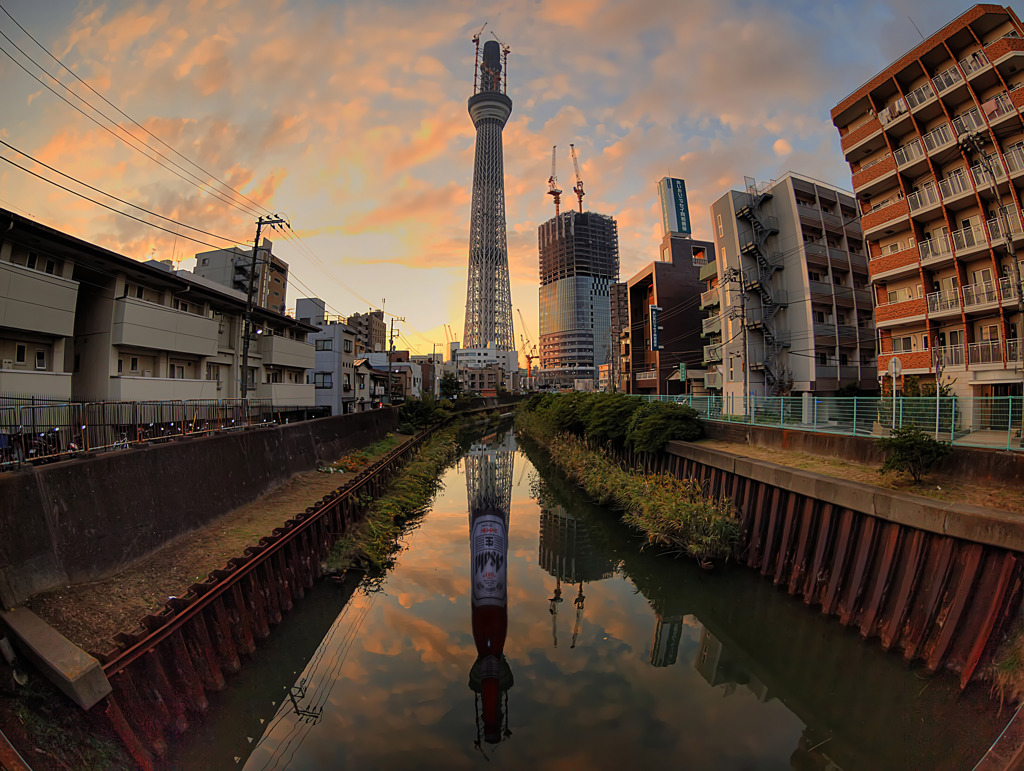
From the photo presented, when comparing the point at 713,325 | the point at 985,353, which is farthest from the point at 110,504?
the point at 713,325

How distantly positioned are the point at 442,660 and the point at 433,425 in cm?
4415

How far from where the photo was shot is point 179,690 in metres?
7.53

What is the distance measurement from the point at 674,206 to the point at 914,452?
59.2m

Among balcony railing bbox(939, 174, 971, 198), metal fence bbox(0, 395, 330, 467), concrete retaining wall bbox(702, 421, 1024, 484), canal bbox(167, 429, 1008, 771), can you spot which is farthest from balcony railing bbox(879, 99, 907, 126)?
A: metal fence bbox(0, 395, 330, 467)

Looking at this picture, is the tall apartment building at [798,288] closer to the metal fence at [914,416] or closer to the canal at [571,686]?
the metal fence at [914,416]

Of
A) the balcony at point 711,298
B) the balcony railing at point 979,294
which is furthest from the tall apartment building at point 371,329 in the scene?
the balcony railing at point 979,294

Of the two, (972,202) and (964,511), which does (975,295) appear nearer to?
(972,202)

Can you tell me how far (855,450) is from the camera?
14172 millimetres

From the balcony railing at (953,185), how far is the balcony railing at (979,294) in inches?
177

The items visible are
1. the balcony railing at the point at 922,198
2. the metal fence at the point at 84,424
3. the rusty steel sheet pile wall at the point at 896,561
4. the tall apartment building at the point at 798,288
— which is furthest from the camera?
the tall apartment building at the point at 798,288

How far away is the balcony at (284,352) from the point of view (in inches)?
1296

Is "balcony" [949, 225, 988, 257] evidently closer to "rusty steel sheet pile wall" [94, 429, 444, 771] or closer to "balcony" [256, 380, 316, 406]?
"rusty steel sheet pile wall" [94, 429, 444, 771]

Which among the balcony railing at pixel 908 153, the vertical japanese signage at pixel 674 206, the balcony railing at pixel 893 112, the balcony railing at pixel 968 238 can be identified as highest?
the vertical japanese signage at pixel 674 206

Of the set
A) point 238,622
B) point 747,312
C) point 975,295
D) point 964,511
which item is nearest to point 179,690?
point 238,622
